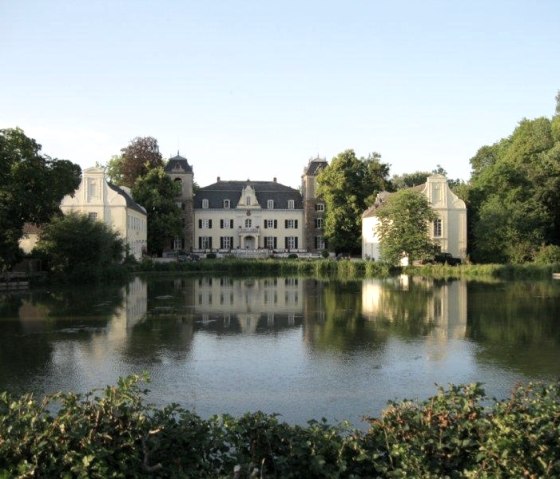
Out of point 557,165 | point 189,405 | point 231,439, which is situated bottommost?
point 189,405

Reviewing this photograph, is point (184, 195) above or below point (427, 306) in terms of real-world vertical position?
above

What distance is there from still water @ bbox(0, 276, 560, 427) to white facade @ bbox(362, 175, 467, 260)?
2924 centimetres

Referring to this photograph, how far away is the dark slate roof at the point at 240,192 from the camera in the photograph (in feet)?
257

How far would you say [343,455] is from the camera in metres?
6.11

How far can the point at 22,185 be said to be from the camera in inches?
1489

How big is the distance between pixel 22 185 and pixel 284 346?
26.7m

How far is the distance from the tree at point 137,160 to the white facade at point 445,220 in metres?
27.3

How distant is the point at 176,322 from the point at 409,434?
16.7m

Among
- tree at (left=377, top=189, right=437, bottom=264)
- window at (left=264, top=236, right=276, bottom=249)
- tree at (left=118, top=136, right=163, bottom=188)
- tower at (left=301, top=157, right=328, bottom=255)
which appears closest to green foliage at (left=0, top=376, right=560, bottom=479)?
tree at (left=377, top=189, right=437, bottom=264)

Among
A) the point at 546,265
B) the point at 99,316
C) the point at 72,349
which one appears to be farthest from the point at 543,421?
the point at 546,265

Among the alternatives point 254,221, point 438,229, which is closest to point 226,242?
point 254,221

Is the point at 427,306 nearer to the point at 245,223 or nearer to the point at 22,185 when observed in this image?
the point at 22,185

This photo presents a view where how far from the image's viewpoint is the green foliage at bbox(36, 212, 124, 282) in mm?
40031

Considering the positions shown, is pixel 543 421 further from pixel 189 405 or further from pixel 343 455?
pixel 189 405
